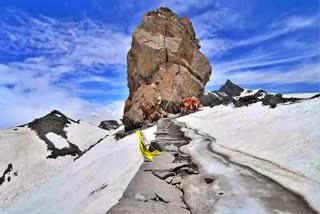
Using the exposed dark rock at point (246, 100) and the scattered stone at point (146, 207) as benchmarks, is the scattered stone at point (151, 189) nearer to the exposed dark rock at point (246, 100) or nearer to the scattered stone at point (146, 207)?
the scattered stone at point (146, 207)

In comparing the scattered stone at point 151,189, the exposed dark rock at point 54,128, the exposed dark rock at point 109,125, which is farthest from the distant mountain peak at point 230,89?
the scattered stone at point 151,189

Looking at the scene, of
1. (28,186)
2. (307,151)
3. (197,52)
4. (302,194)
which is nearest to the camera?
(302,194)

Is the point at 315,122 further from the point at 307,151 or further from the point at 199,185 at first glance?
the point at 199,185

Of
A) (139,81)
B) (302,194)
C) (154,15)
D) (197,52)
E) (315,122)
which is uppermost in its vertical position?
(154,15)

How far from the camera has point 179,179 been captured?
9273 mm

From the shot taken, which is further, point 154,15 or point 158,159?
point 154,15

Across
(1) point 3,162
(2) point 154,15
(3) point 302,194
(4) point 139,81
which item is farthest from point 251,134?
(1) point 3,162

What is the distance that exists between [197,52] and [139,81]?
10.3 meters

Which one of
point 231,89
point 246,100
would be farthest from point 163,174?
point 231,89

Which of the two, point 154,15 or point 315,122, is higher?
point 154,15

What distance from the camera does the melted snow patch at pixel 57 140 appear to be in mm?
58800

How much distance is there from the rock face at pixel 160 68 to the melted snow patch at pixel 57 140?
18.5 metres

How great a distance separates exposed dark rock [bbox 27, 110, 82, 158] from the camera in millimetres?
56406

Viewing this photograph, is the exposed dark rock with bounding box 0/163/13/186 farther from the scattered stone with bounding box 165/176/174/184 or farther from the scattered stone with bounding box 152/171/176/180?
the scattered stone with bounding box 165/176/174/184
